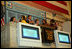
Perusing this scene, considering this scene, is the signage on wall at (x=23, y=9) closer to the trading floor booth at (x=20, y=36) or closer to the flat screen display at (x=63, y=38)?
the trading floor booth at (x=20, y=36)

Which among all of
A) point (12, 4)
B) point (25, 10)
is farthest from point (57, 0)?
point (12, 4)

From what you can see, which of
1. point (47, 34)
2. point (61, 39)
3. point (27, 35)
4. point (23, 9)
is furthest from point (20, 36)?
point (23, 9)

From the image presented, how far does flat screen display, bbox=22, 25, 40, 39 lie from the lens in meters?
1.63

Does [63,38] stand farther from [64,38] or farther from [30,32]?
[30,32]

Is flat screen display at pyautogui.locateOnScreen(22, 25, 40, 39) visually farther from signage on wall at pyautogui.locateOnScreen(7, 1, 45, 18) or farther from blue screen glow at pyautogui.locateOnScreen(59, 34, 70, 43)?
signage on wall at pyautogui.locateOnScreen(7, 1, 45, 18)

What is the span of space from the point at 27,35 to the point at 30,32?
0.07 m

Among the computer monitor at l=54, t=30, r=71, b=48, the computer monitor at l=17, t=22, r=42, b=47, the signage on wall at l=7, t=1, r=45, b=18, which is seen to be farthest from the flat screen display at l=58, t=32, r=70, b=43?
the signage on wall at l=7, t=1, r=45, b=18

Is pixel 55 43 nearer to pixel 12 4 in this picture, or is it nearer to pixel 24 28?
pixel 24 28

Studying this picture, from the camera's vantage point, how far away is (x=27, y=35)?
164 cm

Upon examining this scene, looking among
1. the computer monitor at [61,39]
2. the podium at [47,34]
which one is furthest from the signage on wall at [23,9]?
the computer monitor at [61,39]

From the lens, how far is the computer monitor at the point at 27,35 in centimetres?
156

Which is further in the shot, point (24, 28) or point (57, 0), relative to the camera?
point (57, 0)

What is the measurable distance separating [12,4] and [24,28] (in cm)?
82

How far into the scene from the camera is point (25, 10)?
8.18 ft
